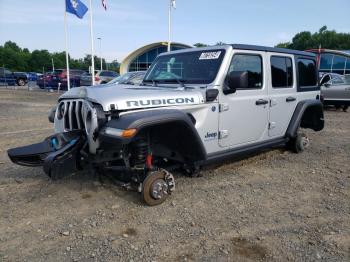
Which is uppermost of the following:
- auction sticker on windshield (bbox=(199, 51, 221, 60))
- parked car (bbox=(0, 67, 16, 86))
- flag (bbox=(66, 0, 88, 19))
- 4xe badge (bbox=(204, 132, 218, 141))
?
flag (bbox=(66, 0, 88, 19))

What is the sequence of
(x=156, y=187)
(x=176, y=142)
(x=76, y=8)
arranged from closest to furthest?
(x=156, y=187) < (x=176, y=142) < (x=76, y=8)

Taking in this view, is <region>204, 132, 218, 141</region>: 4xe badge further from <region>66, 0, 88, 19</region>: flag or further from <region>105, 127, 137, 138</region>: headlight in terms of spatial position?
<region>66, 0, 88, 19</region>: flag

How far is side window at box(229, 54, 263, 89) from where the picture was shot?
4.68 meters

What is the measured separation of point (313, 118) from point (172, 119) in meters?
4.10

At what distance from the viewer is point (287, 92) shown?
5.69 meters

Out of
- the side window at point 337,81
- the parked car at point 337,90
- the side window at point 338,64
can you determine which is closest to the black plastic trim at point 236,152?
the parked car at point 337,90

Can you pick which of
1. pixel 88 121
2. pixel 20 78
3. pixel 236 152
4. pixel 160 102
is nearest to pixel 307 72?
pixel 236 152

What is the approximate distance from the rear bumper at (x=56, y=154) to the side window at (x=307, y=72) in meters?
4.23

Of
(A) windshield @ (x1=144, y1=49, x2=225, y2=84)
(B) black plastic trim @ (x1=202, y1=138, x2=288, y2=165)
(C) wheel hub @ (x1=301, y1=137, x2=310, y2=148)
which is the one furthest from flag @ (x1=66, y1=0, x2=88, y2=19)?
(B) black plastic trim @ (x1=202, y1=138, x2=288, y2=165)

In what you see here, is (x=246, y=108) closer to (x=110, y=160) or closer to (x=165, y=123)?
(x=165, y=123)

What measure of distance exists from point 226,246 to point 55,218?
1933mm

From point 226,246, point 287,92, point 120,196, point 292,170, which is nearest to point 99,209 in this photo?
point 120,196

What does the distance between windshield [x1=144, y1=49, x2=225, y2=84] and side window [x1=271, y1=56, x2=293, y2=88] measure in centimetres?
126

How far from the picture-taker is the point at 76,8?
1764 centimetres
